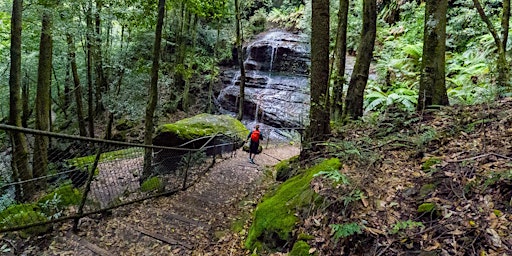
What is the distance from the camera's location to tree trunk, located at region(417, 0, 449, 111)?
551cm

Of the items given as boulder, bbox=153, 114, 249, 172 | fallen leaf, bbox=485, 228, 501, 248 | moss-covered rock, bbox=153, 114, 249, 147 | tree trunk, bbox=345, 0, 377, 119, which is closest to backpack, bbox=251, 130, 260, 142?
boulder, bbox=153, 114, 249, 172

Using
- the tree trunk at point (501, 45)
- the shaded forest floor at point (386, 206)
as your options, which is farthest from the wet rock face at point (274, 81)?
the shaded forest floor at point (386, 206)

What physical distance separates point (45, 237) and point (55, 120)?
17.2 metres

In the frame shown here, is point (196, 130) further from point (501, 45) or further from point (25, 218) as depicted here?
point (501, 45)

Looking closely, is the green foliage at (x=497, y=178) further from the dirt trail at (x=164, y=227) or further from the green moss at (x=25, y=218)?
the green moss at (x=25, y=218)

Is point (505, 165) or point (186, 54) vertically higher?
point (186, 54)

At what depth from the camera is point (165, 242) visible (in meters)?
4.66

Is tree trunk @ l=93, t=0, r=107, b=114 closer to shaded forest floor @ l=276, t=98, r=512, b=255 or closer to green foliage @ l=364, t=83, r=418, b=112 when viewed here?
green foliage @ l=364, t=83, r=418, b=112

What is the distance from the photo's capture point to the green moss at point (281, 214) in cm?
370

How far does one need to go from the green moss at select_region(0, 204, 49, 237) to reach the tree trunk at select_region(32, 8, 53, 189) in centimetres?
333

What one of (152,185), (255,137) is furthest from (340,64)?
(152,185)

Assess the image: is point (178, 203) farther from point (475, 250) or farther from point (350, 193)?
point (475, 250)

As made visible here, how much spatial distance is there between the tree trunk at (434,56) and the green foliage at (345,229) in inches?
147

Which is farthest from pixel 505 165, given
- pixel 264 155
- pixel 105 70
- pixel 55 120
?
pixel 55 120
